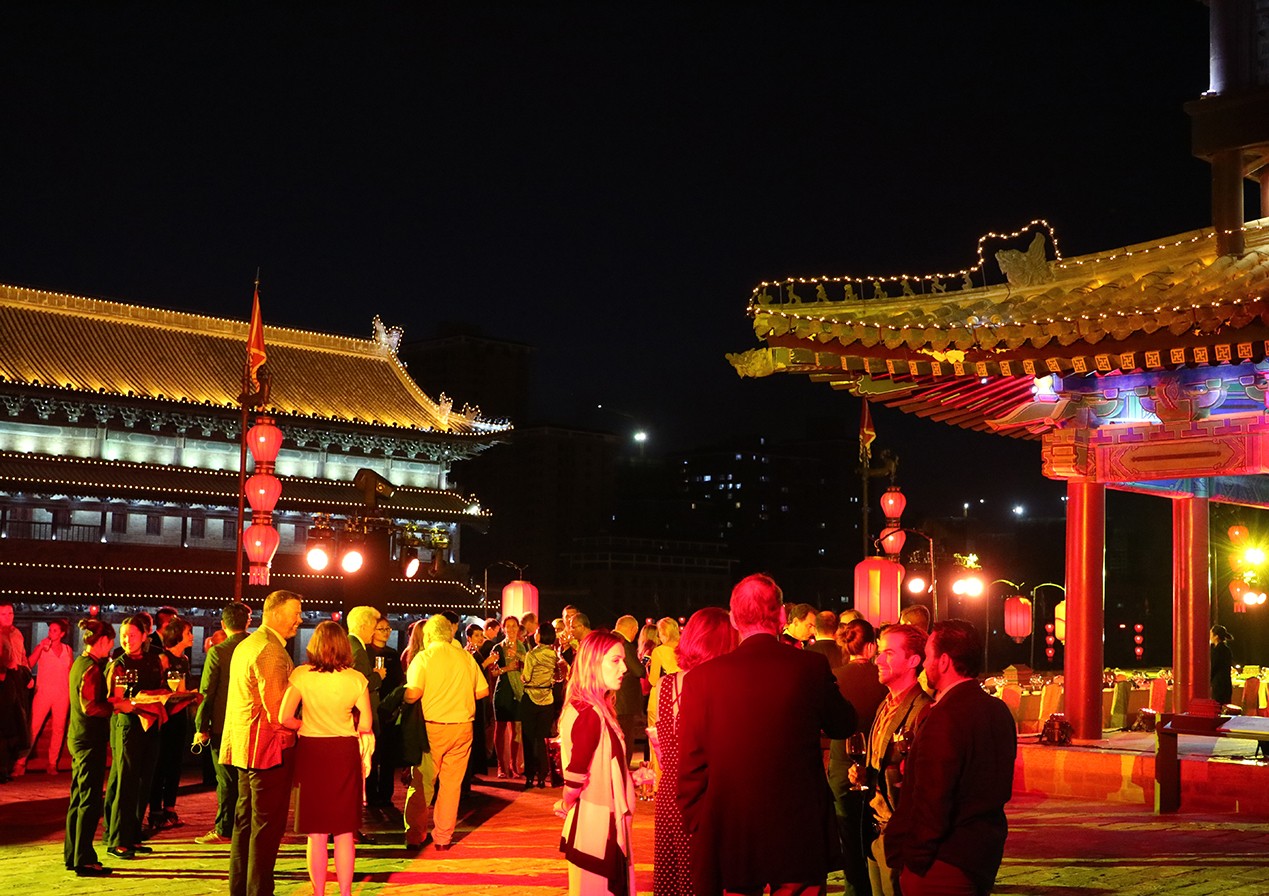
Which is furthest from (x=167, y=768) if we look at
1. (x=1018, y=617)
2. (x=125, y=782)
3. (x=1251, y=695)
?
(x=1251, y=695)

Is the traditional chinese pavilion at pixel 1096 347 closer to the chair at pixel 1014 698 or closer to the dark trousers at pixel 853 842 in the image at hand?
the chair at pixel 1014 698

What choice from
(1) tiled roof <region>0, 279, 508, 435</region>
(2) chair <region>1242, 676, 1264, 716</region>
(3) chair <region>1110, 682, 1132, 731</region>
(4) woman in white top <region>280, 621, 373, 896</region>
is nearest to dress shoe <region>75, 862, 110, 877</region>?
(4) woman in white top <region>280, 621, 373, 896</region>

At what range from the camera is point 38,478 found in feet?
102

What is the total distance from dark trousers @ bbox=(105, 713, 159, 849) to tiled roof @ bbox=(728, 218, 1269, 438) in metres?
5.69

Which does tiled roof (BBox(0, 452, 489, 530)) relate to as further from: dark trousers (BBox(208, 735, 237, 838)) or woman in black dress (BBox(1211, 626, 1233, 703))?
dark trousers (BBox(208, 735, 237, 838))

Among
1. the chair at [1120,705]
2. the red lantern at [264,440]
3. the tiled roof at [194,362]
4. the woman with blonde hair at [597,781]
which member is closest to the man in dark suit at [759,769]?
the woman with blonde hair at [597,781]

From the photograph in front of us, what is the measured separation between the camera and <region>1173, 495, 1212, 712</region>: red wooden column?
14242 mm

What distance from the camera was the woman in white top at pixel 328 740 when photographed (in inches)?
272

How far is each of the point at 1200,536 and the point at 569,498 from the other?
1984 inches

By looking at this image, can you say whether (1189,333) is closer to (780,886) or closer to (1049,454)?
(1049,454)

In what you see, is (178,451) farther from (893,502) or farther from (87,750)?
(87,750)

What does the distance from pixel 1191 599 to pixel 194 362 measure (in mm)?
28026

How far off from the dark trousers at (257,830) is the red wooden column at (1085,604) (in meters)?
7.54

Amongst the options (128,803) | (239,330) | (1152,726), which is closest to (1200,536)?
(1152,726)
